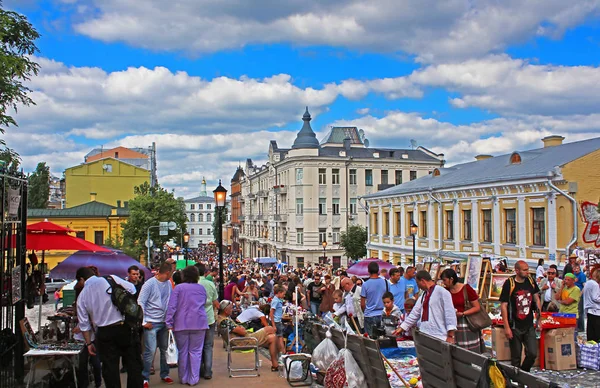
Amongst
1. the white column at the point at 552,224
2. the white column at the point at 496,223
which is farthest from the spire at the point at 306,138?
the white column at the point at 552,224

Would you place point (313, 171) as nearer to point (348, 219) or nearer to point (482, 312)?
point (348, 219)

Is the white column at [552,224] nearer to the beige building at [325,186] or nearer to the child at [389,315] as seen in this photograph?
the child at [389,315]

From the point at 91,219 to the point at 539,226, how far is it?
3891cm

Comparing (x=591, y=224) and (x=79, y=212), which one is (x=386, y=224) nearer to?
(x=591, y=224)

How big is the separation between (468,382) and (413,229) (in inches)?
832

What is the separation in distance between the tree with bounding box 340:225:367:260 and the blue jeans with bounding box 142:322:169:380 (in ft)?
146

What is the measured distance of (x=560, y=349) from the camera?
30.9 feet

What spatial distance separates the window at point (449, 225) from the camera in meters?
31.3

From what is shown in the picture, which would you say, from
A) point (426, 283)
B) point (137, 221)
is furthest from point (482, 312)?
point (137, 221)

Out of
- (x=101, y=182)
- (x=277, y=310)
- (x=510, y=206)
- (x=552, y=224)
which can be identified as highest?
(x=101, y=182)

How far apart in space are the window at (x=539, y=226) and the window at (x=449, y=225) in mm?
6681

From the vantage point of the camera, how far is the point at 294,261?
2328 inches

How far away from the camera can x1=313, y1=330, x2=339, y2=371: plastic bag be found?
8188mm

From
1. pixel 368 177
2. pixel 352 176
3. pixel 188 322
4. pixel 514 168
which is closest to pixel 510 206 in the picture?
pixel 514 168
